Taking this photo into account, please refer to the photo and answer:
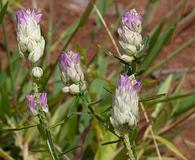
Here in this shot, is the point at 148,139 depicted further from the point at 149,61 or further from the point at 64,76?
the point at 64,76

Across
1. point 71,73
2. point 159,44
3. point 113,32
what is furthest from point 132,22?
point 113,32

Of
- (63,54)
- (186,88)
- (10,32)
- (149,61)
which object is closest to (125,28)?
(63,54)

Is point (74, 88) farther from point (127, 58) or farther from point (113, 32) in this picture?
point (113, 32)

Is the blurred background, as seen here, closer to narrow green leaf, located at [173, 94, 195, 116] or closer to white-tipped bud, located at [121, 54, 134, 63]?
narrow green leaf, located at [173, 94, 195, 116]

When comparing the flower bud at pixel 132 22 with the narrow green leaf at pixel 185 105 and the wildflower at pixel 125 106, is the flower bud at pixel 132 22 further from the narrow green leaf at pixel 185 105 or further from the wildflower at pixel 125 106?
the narrow green leaf at pixel 185 105

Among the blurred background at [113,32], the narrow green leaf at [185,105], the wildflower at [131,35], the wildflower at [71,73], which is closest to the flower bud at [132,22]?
the wildflower at [131,35]

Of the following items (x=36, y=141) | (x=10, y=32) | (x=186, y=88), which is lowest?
(x=186, y=88)
